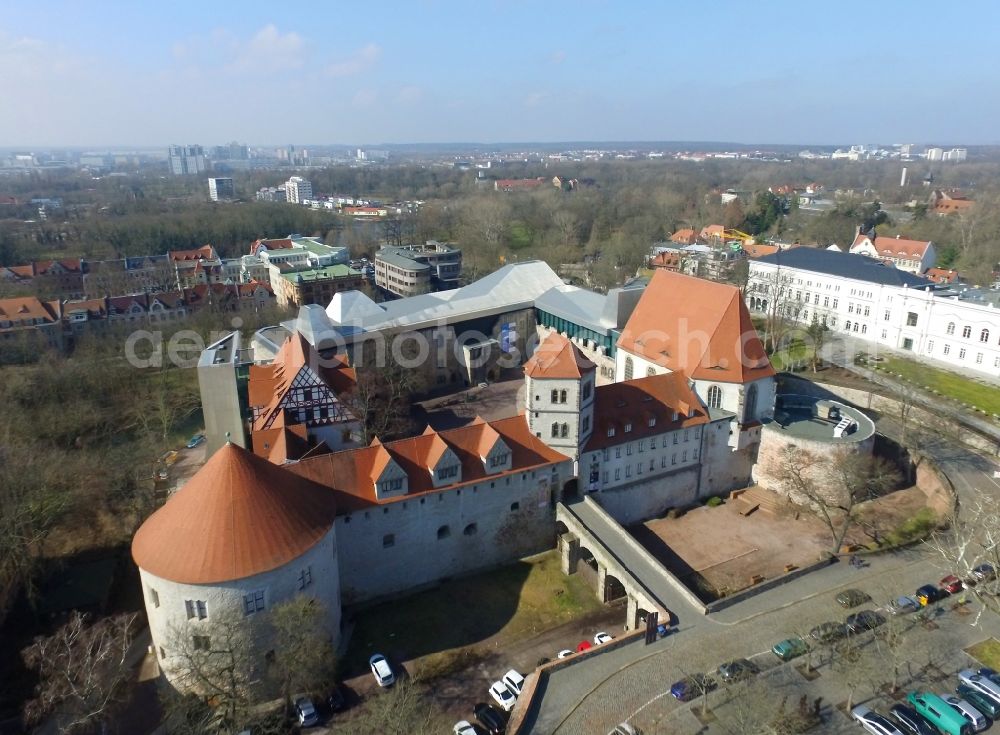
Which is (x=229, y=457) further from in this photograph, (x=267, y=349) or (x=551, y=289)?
(x=551, y=289)

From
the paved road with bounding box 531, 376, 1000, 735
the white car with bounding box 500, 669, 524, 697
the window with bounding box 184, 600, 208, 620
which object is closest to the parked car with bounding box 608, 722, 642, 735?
the paved road with bounding box 531, 376, 1000, 735

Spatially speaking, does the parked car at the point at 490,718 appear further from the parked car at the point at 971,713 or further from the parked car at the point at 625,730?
the parked car at the point at 971,713

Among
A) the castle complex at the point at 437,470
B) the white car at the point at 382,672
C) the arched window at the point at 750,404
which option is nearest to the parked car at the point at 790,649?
the castle complex at the point at 437,470

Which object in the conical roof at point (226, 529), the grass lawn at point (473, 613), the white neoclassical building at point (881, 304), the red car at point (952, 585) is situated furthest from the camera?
the white neoclassical building at point (881, 304)

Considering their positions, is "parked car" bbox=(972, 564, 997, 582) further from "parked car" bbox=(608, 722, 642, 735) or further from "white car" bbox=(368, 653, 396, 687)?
"white car" bbox=(368, 653, 396, 687)

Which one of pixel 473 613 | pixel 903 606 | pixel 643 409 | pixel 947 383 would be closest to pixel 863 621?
pixel 903 606

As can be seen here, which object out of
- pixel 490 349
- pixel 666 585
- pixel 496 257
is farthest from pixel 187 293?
pixel 666 585
